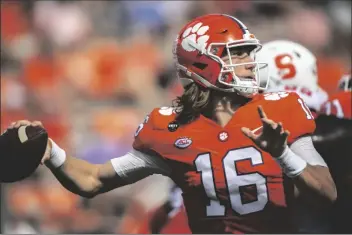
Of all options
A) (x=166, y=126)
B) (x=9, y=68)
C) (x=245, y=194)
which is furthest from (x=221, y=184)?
(x=9, y=68)

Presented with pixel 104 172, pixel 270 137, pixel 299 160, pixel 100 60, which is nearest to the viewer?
pixel 270 137

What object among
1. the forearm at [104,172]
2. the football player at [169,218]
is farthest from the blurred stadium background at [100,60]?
the forearm at [104,172]

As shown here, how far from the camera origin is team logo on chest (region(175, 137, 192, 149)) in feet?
8.62

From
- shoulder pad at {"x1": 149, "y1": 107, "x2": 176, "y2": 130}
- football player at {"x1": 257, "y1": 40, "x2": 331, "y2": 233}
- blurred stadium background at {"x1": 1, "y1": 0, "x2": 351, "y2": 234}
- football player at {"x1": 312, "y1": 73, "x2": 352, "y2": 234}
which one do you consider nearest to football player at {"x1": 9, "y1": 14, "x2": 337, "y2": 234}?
shoulder pad at {"x1": 149, "y1": 107, "x2": 176, "y2": 130}

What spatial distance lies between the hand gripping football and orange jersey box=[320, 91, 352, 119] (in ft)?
4.05

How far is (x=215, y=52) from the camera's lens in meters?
2.63

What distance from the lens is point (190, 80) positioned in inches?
107

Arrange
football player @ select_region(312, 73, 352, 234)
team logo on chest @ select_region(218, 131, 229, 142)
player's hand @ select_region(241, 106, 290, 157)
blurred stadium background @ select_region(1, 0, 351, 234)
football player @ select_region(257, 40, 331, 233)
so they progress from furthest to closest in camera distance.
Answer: blurred stadium background @ select_region(1, 0, 351, 234)
football player @ select_region(257, 40, 331, 233)
football player @ select_region(312, 73, 352, 234)
team logo on chest @ select_region(218, 131, 229, 142)
player's hand @ select_region(241, 106, 290, 157)

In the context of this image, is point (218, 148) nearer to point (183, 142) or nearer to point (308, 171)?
point (183, 142)

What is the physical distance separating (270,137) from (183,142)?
16.3 inches

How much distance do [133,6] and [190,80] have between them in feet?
15.2

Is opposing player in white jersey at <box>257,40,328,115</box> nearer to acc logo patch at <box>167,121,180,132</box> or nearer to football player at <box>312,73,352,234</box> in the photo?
football player at <box>312,73,352,234</box>

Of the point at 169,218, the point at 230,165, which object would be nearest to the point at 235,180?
the point at 230,165

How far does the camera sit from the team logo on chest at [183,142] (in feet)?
8.62
